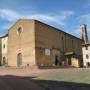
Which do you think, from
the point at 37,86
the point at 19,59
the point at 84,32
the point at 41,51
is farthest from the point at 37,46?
the point at 84,32

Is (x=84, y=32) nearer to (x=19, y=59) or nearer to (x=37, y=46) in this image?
(x=19, y=59)

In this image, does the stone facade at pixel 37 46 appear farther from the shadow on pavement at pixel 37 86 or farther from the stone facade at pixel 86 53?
the shadow on pavement at pixel 37 86

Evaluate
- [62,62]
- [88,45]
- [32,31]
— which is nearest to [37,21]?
[32,31]

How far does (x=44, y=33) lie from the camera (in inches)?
1810

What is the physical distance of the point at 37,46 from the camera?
1716 inches

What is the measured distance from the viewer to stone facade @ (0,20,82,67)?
1718 inches

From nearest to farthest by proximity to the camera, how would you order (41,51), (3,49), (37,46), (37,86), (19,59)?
(37,86) < (37,46) < (41,51) < (19,59) < (3,49)

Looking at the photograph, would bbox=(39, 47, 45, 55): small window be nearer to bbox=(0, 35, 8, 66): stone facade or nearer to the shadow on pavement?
bbox=(0, 35, 8, 66): stone facade

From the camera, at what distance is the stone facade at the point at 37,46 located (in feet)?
143

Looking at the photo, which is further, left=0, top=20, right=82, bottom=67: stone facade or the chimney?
the chimney

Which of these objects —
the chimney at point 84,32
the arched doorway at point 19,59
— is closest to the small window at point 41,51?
the arched doorway at point 19,59

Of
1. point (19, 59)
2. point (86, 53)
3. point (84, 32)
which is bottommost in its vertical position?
point (19, 59)

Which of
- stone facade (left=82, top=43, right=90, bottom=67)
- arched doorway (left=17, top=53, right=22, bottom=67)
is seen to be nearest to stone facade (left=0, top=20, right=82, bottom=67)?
arched doorway (left=17, top=53, right=22, bottom=67)

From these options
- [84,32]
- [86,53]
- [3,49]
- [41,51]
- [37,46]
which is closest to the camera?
[37,46]
